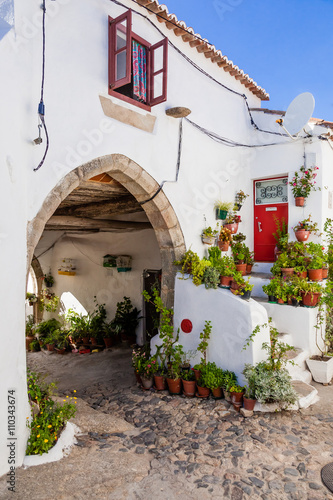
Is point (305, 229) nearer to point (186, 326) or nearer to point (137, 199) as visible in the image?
point (186, 326)

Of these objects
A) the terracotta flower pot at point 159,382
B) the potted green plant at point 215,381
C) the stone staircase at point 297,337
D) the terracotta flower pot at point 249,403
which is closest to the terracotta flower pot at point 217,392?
the potted green plant at point 215,381

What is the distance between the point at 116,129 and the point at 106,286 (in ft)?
18.8

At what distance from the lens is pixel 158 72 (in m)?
4.96

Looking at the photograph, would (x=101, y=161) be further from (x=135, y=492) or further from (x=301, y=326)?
(x=301, y=326)

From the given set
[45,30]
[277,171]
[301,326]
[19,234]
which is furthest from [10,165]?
[277,171]

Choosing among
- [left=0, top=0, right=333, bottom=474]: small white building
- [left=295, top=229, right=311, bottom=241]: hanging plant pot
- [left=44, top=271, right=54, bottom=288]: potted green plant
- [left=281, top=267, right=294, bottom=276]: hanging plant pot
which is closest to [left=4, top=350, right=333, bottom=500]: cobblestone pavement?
[left=0, top=0, right=333, bottom=474]: small white building

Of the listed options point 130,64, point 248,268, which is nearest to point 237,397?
point 248,268

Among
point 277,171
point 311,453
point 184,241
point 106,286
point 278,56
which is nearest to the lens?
point 311,453

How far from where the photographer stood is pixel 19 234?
10.8ft

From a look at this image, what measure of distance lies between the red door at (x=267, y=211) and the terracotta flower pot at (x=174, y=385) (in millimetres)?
3621

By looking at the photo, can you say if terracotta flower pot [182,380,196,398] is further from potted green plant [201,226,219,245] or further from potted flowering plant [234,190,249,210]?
potted flowering plant [234,190,249,210]

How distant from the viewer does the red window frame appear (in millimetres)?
4312

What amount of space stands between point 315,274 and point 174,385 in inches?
122

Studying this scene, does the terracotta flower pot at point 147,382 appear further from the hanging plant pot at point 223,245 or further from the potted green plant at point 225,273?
the hanging plant pot at point 223,245
